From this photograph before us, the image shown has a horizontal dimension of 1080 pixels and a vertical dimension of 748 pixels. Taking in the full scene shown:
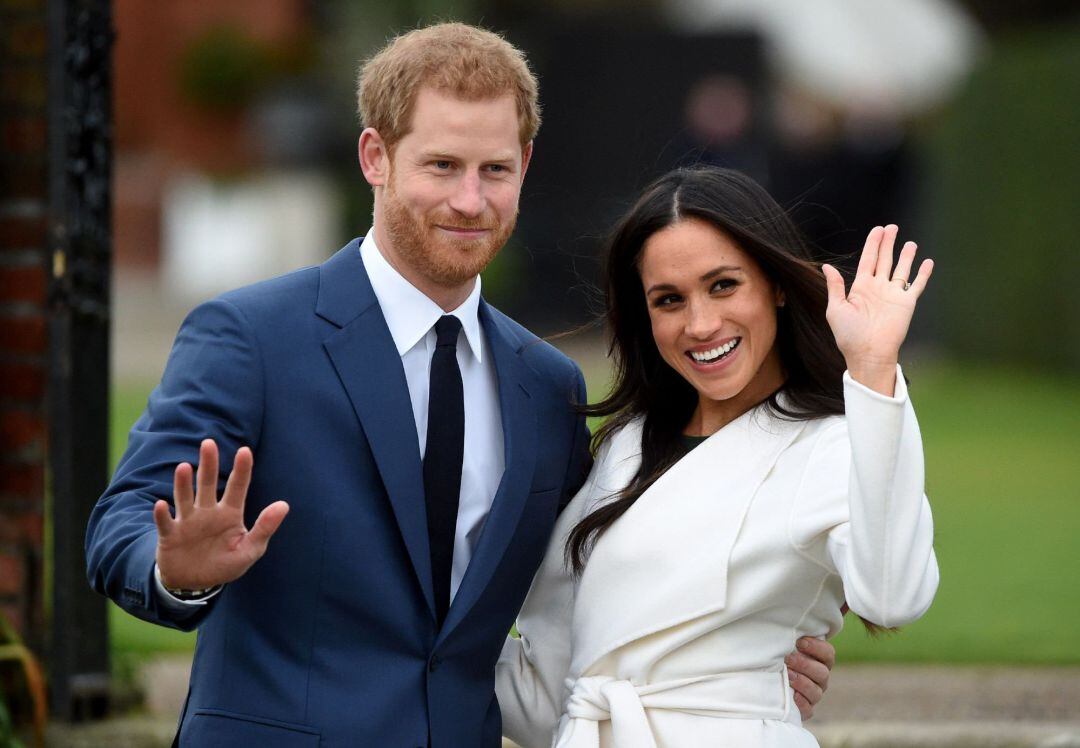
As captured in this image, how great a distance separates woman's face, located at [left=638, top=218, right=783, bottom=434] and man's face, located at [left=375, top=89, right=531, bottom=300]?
0.40m

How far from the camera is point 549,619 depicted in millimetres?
3553

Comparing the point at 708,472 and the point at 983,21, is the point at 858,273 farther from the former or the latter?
the point at 983,21

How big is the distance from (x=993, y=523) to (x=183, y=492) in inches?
304

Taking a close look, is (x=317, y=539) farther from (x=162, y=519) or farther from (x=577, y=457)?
(x=577, y=457)

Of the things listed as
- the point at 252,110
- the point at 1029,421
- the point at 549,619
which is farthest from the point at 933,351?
the point at 549,619

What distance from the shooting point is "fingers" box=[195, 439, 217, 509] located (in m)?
2.60

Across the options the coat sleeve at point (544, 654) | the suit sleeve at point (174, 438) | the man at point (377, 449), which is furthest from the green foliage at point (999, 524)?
the suit sleeve at point (174, 438)

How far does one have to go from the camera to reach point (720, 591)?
10.4 feet

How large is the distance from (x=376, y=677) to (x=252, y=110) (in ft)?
64.9

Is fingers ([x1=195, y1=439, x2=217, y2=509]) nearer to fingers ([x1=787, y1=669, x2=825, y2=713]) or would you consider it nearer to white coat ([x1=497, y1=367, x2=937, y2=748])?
white coat ([x1=497, y1=367, x2=937, y2=748])

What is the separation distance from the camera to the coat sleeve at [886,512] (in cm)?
288

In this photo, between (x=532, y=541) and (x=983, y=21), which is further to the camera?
(x=983, y=21)

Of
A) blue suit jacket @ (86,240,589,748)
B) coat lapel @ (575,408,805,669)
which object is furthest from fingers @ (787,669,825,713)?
blue suit jacket @ (86,240,589,748)

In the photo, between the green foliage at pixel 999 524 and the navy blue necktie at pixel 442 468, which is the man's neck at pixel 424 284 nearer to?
the navy blue necktie at pixel 442 468
